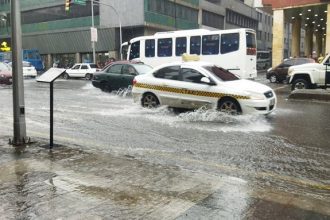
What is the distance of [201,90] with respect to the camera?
484 inches

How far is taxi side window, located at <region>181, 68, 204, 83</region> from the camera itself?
41.0 feet

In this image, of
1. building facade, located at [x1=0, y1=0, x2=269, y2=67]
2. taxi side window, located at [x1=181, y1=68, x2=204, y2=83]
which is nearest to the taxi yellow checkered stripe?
taxi side window, located at [x1=181, y1=68, x2=204, y2=83]

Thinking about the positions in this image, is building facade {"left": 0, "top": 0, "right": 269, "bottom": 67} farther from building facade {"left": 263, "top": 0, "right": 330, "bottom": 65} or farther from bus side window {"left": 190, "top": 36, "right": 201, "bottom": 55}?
bus side window {"left": 190, "top": 36, "right": 201, "bottom": 55}

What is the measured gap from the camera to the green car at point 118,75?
1817 centimetres

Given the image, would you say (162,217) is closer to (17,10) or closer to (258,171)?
(258,171)

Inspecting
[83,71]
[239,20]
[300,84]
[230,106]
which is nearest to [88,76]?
[83,71]

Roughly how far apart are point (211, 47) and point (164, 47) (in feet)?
10.00

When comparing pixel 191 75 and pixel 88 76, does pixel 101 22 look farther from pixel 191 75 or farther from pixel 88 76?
pixel 191 75

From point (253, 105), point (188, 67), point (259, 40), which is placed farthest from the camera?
point (259, 40)

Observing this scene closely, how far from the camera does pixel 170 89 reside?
13.0 meters

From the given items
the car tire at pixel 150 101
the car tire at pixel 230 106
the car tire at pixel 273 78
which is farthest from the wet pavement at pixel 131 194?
the car tire at pixel 273 78

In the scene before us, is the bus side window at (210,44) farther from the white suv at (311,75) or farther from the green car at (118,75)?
the green car at (118,75)

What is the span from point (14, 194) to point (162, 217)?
2.00 metres

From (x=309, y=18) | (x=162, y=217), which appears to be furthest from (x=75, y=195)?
(x=309, y=18)
